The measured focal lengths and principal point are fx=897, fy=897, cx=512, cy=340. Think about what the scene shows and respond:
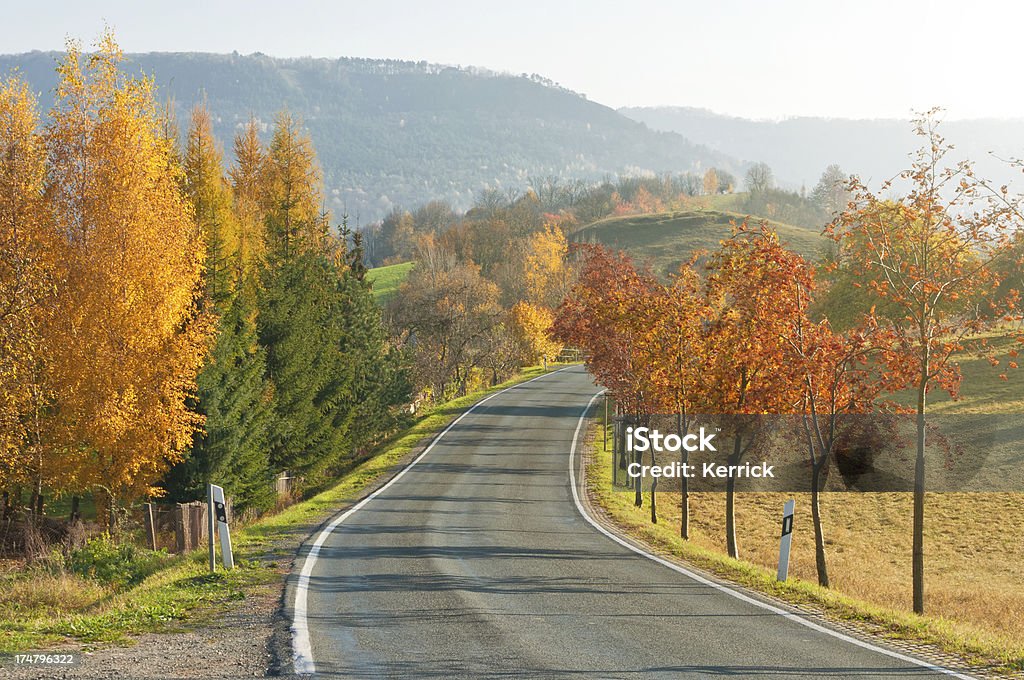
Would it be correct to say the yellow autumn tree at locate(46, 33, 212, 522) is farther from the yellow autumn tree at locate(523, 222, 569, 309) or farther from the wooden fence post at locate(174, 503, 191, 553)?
the yellow autumn tree at locate(523, 222, 569, 309)

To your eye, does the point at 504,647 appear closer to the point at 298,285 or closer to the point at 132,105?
the point at 132,105

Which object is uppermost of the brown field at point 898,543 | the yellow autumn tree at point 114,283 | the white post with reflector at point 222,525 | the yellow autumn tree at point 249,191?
the yellow autumn tree at point 249,191

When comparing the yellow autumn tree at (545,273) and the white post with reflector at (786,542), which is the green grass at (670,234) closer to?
the yellow autumn tree at (545,273)

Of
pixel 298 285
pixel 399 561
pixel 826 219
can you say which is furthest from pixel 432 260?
pixel 826 219

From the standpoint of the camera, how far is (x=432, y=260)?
8981cm

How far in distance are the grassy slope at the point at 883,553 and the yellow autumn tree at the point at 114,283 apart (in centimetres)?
1253

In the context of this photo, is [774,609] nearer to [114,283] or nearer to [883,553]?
[114,283]

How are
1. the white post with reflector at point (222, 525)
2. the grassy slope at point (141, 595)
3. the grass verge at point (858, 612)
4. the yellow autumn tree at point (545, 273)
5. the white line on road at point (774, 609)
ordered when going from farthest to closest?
the yellow autumn tree at point (545, 273) → the white post with reflector at point (222, 525) → the grassy slope at point (141, 595) → the grass verge at point (858, 612) → the white line on road at point (774, 609)

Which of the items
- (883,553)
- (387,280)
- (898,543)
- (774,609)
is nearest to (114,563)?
(774,609)

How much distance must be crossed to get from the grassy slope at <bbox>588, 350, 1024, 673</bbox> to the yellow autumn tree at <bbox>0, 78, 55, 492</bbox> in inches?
591

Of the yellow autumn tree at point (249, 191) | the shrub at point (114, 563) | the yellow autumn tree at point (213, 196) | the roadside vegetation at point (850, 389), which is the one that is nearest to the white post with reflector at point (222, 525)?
the shrub at point (114, 563)

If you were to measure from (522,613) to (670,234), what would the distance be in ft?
503

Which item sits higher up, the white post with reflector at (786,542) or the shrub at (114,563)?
the white post with reflector at (786,542)

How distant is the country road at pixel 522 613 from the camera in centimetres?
881
